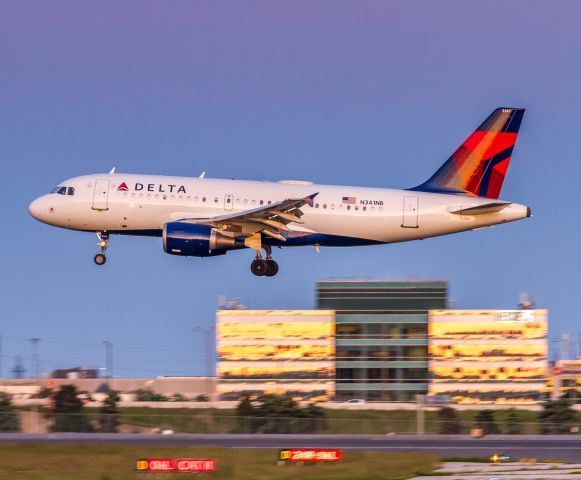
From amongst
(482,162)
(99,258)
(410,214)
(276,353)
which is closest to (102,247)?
(99,258)

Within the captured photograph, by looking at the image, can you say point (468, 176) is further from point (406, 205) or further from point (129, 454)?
point (129, 454)

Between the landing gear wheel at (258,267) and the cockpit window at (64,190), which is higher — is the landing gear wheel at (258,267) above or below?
below

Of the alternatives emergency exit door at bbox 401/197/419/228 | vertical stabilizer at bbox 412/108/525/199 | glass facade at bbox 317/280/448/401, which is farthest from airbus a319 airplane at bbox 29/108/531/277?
glass facade at bbox 317/280/448/401

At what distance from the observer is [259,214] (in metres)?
61.1

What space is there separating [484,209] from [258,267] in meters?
12.8

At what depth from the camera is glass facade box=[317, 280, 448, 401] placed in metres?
114

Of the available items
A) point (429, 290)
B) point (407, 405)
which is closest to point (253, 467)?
point (407, 405)

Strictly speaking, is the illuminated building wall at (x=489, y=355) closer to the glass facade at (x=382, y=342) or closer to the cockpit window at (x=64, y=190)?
the glass facade at (x=382, y=342)

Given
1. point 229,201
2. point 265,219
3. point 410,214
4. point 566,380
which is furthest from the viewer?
point 566,380

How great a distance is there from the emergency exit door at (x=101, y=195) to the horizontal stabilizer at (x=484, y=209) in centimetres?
1901

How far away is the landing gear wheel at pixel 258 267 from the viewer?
64.8 meters

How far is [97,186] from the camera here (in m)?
63.9

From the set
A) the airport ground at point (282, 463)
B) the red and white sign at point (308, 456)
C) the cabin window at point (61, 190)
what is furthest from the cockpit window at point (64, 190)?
the red and white sign at point (308, 456)

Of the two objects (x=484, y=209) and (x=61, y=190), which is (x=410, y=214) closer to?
(x=484, y=209)
